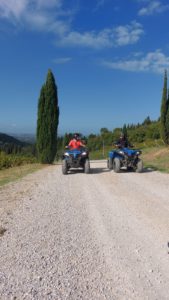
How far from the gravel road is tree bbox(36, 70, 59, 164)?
10.6 m

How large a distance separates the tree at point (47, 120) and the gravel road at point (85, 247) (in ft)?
34.7

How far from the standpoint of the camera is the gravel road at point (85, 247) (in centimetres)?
308

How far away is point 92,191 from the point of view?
866 cm

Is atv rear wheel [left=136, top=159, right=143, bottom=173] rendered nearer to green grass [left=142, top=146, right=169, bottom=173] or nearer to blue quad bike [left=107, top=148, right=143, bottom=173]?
blue quad bike [left=107, top=148, right=143, bottom=173]

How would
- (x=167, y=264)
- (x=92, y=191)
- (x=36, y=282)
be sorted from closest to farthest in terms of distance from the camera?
1. (x=36, y=282)
2. (x=167, y=264)
3. (x=92, y=191)

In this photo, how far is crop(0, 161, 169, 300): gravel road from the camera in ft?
10.1

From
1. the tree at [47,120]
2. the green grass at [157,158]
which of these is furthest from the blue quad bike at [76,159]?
the tree at [47,120]

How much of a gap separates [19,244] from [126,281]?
5.53 ft

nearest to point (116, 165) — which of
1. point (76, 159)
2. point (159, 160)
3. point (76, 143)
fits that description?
point (76, 159)

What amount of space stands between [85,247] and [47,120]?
47.8 feet

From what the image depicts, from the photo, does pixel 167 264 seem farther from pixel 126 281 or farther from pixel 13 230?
pixel 13 230

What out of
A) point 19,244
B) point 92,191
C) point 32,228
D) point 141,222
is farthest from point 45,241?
point 92,191

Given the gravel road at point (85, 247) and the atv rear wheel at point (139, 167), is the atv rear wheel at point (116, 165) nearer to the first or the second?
the atv rear wheel at point (139, 167)

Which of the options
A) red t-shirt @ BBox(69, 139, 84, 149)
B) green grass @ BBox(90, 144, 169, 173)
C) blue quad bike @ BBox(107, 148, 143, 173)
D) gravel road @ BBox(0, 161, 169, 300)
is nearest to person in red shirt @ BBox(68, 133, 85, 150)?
red t-shirt @ BBox(69, 139, 84, 149)
